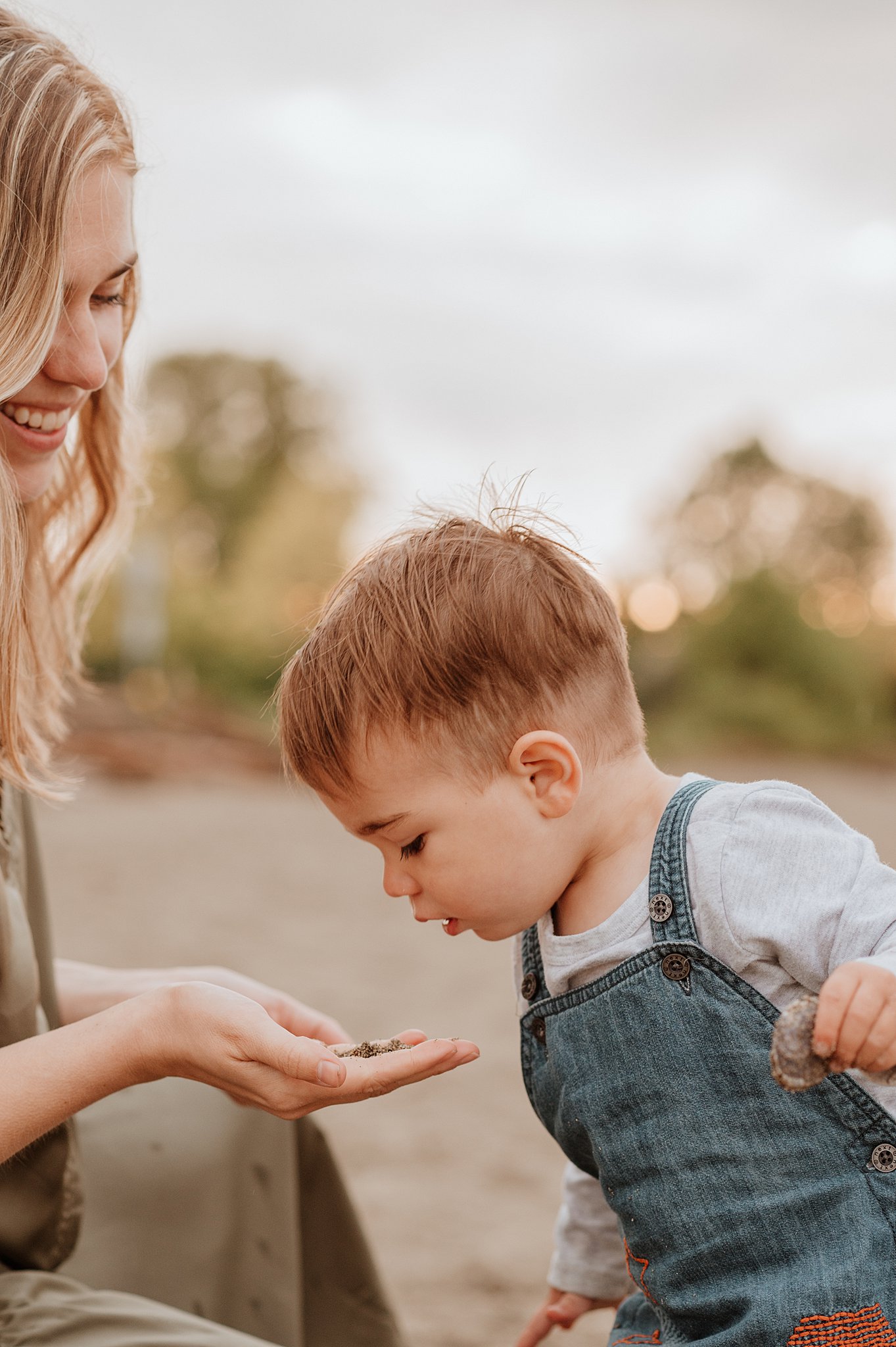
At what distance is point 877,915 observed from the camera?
1450mm

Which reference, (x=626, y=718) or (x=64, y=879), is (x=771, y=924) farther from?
(x=64, y=879)

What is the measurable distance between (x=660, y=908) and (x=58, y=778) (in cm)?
119

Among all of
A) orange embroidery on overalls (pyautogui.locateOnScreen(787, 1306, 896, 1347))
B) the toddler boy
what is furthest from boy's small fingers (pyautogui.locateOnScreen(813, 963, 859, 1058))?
orange embroidery on overalls (pyautogui.locateOnScreen(787, 1306, 896, 1347))

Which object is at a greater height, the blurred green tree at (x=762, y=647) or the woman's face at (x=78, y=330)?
the blurred green tree at (x=762, y=647)

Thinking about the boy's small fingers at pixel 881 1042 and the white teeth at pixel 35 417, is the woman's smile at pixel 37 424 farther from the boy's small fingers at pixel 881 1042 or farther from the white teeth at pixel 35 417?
the boy's small fingers at pixel 881 1042

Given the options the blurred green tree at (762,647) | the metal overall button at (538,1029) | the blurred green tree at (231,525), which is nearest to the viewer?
the metal overall button at (538,1029)

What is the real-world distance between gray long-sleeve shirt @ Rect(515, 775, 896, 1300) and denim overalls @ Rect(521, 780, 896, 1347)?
0.02 meters

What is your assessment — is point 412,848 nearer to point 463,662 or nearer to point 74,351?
point 463,662

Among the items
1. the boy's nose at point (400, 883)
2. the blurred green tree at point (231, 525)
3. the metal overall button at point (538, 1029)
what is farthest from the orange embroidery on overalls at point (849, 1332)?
the blurred green tree at point (231, 525)

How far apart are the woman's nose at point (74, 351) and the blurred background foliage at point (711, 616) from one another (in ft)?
34.3

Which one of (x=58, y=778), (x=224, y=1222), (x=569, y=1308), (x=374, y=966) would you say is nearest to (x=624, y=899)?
(x=569, y=1308)

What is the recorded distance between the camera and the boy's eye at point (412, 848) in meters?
1.65

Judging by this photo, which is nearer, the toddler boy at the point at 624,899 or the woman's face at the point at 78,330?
the toddler boy at the point at 624,899

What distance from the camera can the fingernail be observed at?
1.53 m
